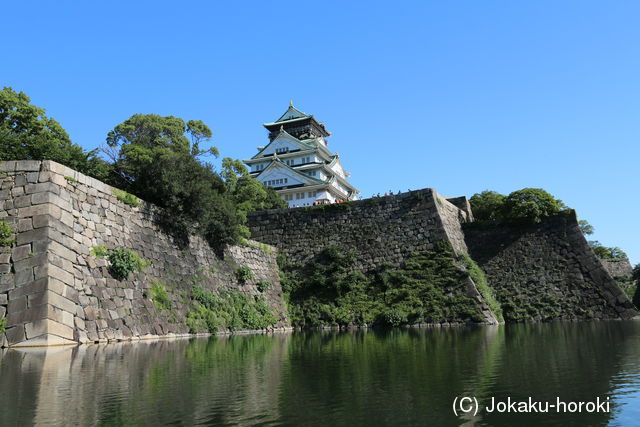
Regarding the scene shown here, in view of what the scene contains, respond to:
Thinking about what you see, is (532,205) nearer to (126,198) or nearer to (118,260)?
(126,198)

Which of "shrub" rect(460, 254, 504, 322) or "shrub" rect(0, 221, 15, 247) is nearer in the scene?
"shrub" rect(0, 221, 15, 247)

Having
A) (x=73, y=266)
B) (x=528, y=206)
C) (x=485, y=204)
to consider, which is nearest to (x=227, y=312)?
(x=73, y=266)

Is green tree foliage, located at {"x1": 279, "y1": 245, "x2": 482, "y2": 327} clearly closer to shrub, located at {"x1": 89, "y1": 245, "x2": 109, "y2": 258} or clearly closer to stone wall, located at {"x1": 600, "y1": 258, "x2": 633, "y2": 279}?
shrub, located at {"x1": 89, "y1": 245, "x2": 109, "y2": 258}

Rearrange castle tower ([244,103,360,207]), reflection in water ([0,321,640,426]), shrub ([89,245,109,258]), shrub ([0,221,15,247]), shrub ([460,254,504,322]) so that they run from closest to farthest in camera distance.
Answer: reflection in water ([0,321,640,426]) → shrub ([0,221,15,247]) → shrub ([89,245,109,258]) → shrub ([460,254,504,322]) → castle tower ([244,103,360,207])

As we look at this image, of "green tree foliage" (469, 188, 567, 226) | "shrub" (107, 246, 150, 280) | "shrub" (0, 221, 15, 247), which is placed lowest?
"shrub" (107, 246, 150, 280)

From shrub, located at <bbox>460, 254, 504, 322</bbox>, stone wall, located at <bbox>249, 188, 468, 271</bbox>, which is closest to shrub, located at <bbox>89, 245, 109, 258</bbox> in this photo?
stone wall, located at <bbox>249, 188, 468, 271</bbox>

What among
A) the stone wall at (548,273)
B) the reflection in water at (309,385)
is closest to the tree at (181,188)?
the reflection in water at (309,385)

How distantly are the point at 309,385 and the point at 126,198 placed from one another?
41.8 feet

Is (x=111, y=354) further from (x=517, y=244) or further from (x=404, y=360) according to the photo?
(x=517, y=244)

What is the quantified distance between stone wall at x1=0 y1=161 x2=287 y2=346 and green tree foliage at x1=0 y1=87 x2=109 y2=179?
2.86m

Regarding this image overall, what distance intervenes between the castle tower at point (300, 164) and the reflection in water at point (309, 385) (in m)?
46.4

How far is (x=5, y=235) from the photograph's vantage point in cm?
1266

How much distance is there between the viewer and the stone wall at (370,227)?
25016 mm

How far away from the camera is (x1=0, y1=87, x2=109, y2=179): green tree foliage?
17297 mm
